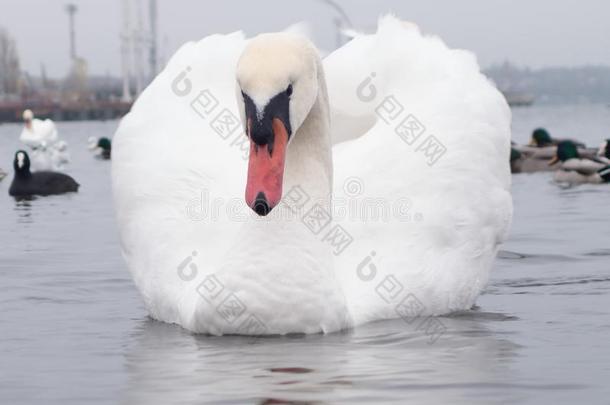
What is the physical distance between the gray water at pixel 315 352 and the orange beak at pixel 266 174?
0.81 metres

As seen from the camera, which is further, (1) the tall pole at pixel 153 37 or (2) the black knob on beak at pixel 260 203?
(1) the tall pole at pixel 153 37

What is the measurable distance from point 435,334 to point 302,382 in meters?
1.48

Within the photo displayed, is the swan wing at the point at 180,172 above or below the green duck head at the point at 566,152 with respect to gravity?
above

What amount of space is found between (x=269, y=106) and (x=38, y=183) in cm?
1593

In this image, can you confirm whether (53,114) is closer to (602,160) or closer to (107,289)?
(602,160)

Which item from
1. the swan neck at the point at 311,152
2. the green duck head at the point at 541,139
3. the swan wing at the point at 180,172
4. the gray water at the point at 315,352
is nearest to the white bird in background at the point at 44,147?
the green duck head at the point at 541,139

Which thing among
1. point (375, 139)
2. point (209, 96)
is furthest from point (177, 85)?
point (375, 139)

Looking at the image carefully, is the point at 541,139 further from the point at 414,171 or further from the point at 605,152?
the point at 414,171

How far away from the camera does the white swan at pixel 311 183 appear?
7832mm

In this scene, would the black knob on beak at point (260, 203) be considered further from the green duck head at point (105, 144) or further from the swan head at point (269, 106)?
the green duck head at point (105, 144)

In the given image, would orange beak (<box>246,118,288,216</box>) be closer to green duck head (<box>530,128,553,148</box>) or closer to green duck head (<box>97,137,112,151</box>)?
green duck head (<box>530,128,553,148</box>)

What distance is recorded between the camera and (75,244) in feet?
46.4

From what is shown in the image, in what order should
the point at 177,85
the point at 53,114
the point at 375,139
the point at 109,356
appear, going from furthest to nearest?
the point at 53,114, the point at 177,85, the point at 375,139, the point at 109,356

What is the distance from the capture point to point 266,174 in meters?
7.18
